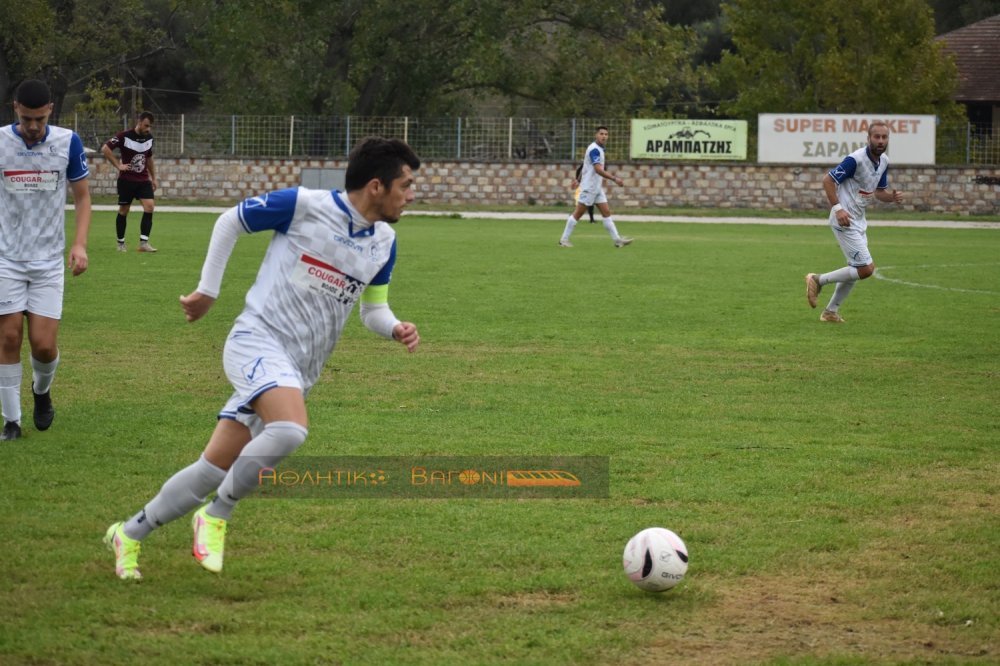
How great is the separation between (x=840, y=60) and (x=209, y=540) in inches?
1668

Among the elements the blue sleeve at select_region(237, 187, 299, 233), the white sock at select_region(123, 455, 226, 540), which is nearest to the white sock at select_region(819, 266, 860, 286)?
the blue sleeve at select_region(237, 187, 299, 233)

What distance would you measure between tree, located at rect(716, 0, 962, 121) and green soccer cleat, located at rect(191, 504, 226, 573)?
1646 inches

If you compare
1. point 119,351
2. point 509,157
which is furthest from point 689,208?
point 119,351

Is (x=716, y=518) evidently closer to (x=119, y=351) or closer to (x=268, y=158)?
(x=119, y=351)

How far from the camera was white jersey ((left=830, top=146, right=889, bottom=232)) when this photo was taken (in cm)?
1459

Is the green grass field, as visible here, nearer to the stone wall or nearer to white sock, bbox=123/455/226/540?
white sock, bbox=123/455/226/540

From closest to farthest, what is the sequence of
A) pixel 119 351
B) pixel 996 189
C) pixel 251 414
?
pixel 251 414 → pixel 119 351 → pixel 996 189

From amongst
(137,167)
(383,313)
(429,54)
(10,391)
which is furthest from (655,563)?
(429,54)

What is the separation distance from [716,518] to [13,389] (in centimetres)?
438

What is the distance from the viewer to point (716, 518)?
6457 millimetres

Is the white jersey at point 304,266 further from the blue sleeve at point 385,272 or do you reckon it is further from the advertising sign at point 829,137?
the advertising sign at point 829,137

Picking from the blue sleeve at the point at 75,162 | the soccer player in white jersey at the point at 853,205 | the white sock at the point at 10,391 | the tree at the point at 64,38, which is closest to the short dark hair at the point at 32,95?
the blue sleeve at the point at 75,162

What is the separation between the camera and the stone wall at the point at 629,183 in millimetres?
40219

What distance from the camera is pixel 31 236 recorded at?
318 inches
